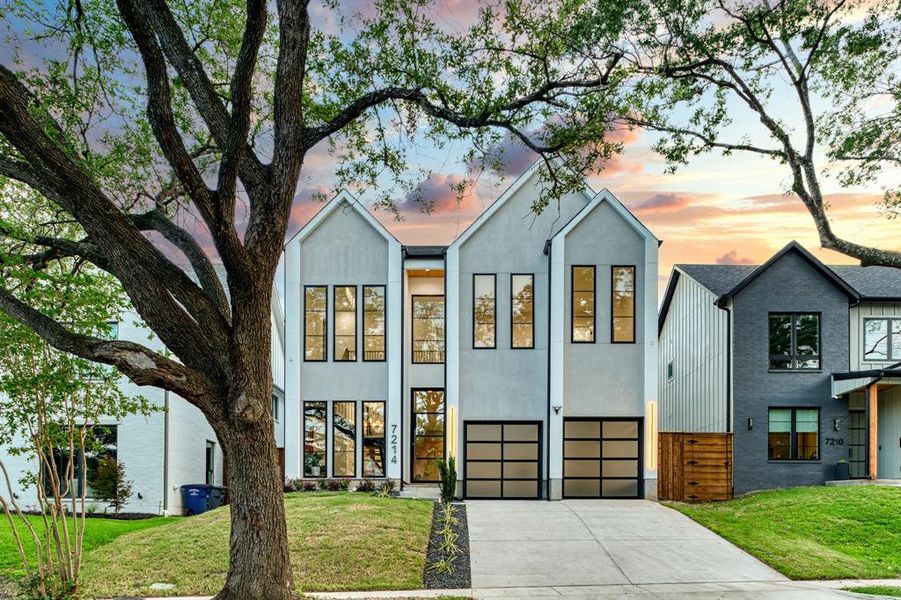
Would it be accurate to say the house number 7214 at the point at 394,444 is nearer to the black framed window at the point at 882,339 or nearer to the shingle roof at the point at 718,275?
the shingle roof at the point at 718,275

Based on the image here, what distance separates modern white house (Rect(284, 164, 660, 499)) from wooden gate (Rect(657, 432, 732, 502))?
938mm

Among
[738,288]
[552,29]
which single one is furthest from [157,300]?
[738,288]

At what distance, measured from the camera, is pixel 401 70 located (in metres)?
9.70

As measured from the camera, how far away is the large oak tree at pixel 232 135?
24.8ft

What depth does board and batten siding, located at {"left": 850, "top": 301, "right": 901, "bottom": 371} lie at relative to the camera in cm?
2131

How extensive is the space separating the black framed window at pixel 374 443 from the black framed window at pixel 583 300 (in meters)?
5.97

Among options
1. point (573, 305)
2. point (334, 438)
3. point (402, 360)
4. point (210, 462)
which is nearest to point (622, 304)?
point (573, 305)

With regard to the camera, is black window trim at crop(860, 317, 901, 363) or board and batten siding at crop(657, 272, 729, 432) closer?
black window trim at crop(860, 317, 901, 363)

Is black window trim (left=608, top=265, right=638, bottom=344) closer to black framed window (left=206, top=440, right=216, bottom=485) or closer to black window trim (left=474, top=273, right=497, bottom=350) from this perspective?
black window trim (left=474, top=273, right=497, bottom=350)

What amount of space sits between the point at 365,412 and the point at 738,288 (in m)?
11.6

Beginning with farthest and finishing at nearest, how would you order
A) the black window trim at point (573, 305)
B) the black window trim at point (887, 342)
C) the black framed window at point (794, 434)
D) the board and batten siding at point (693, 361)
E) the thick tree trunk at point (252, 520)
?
the board and batten siding at point (693, 361)
the black window trim at point (887, 342)
the black framed window at point (794, 434)
the black window trim at point (573, 305)
the thick tree trunk at point (252, 520)

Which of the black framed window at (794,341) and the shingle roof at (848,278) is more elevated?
the shingle roof at (848,278)

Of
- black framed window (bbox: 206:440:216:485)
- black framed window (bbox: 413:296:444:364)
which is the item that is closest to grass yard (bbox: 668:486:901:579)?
black framed window (bbox: 413:296:444:364)

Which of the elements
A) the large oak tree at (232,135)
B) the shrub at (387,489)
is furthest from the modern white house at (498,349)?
the large oak tree at (232,135)
